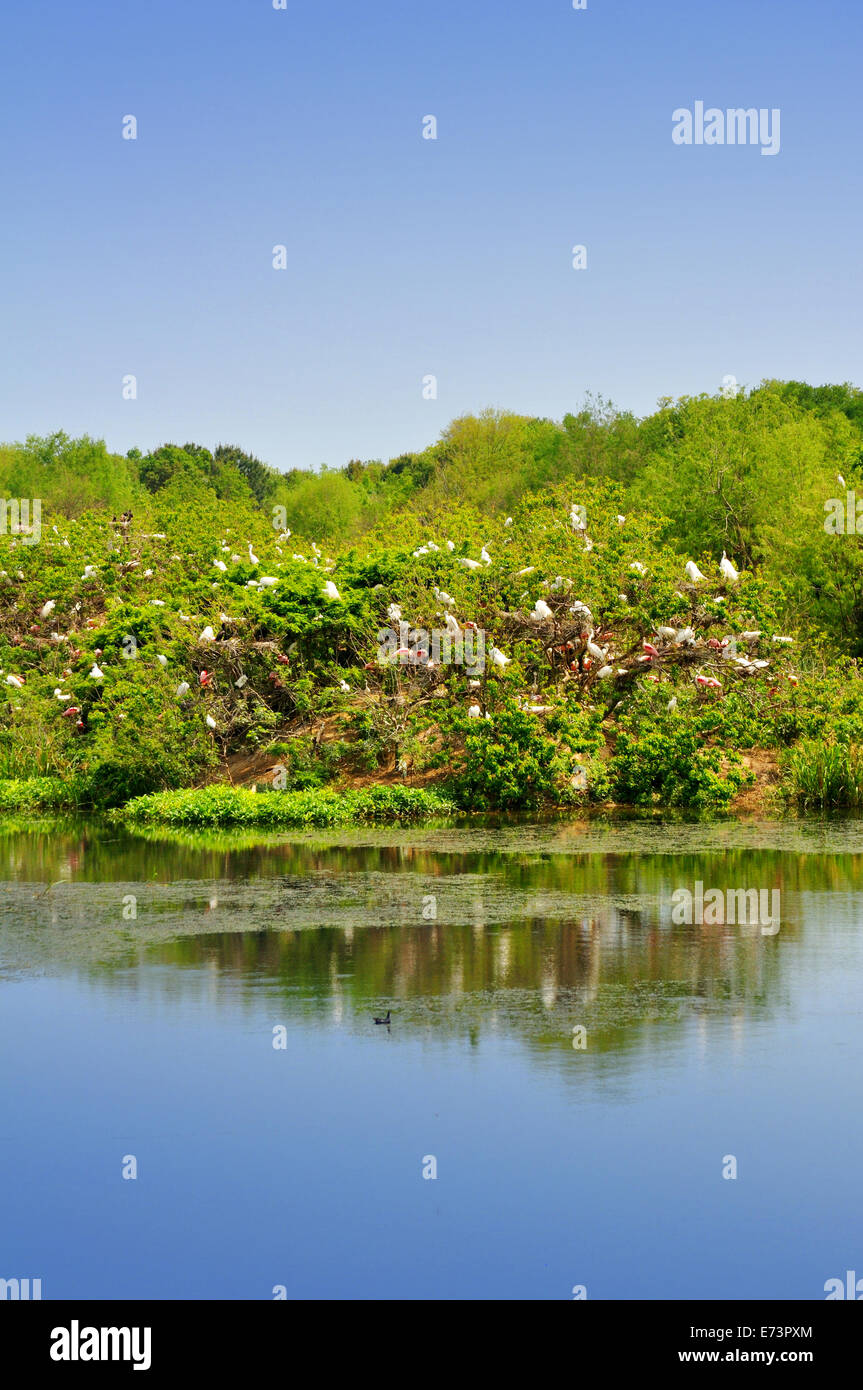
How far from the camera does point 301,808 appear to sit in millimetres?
24594

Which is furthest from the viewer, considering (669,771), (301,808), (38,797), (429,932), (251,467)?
(251,467)

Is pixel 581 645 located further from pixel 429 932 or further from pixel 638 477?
pixel 638 477

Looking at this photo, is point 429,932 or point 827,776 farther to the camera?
point 827,776

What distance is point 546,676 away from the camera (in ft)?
87.8

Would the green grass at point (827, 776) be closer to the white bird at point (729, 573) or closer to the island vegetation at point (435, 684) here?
the island vegetation at point (435, 684)

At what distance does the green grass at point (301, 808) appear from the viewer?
24.5 meters

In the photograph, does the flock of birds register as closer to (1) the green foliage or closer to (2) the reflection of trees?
(1) the green foliage

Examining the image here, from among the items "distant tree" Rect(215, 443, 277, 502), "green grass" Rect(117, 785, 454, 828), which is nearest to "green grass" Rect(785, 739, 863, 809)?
"green grass" Rect(117, 785, 454, 828)

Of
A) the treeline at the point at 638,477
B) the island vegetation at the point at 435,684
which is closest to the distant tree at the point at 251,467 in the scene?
the treeline at the point at 638,477

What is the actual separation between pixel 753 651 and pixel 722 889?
9986mm

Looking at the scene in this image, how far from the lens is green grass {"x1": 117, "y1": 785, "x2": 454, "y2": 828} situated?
24469mm

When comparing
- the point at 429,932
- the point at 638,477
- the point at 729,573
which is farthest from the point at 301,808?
the point at 638,477
